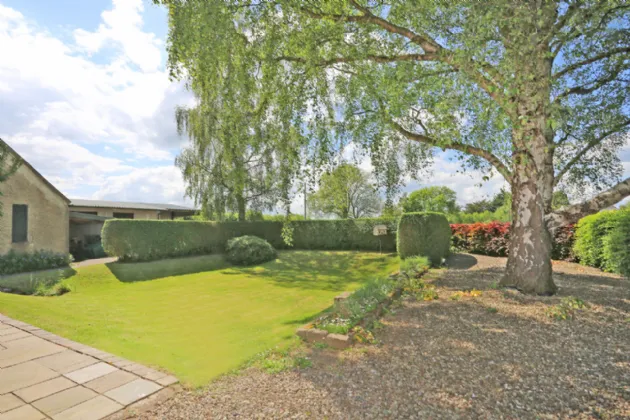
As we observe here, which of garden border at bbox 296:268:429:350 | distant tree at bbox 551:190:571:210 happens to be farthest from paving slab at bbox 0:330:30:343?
distant tree at bbox 551:190:571:210

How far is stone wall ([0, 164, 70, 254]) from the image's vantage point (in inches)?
506

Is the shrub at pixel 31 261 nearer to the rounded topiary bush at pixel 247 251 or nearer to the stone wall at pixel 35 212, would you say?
the stone wall at pixel 35 212

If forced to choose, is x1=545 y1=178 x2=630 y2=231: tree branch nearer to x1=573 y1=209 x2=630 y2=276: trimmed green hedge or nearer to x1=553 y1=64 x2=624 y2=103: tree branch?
x1=553 y1=64 x2=624 y2=103: tree branch

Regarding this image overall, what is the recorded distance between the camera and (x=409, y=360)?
12.4 ft

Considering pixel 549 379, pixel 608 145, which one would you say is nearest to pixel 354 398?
pixel 549 379

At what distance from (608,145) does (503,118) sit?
19.0ft

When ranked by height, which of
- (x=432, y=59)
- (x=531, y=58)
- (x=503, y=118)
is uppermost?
(x=432, y=59)

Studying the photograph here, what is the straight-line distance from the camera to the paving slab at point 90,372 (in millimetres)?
3713

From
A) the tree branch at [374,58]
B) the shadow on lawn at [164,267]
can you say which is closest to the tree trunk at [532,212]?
the tree branch at [374,58]

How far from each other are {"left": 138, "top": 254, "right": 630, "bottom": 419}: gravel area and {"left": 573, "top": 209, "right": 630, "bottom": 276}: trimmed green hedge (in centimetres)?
489

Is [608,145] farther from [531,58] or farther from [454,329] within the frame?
[454,329]

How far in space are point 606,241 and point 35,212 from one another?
20.8 meters

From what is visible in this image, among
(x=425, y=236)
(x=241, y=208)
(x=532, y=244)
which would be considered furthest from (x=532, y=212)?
(x=241, y=208)

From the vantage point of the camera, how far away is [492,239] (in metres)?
14.2
